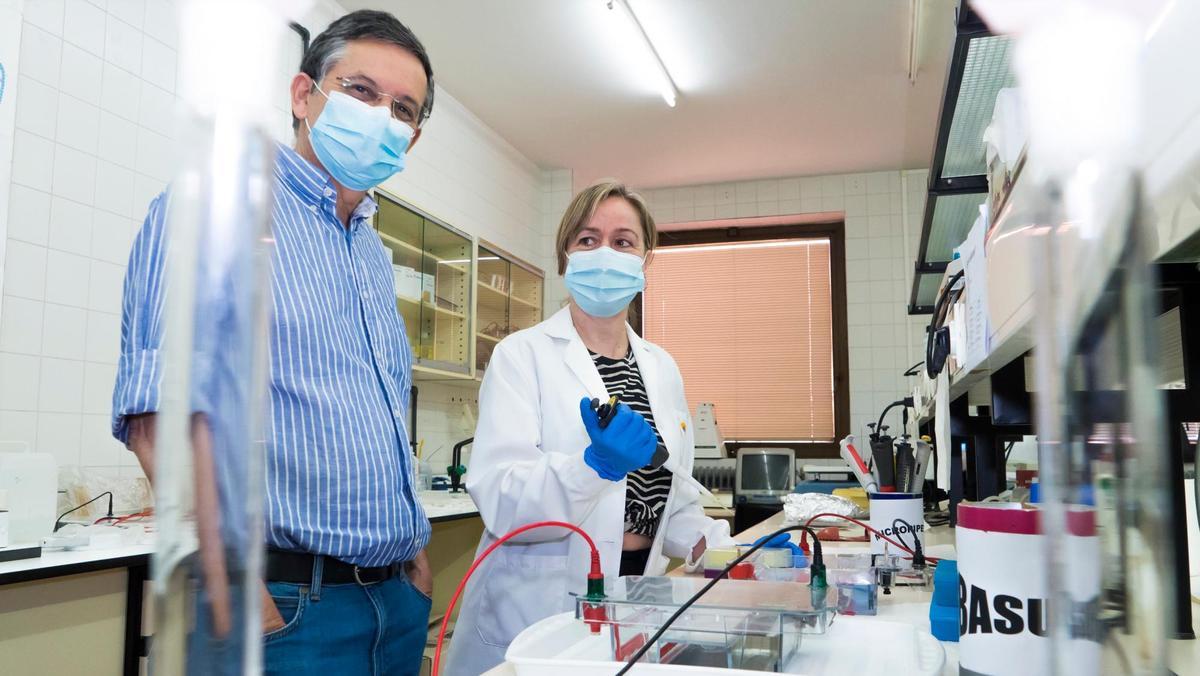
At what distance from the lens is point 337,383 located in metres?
1.09

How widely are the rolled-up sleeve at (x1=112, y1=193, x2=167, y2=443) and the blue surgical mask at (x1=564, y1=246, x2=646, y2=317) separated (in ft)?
3.09

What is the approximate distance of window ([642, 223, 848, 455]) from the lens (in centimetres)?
539

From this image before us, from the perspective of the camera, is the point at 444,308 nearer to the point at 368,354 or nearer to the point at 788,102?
the point at 788,102

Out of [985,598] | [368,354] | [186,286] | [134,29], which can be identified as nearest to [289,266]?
[368,354]

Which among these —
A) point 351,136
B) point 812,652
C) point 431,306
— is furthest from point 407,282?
point 812,652

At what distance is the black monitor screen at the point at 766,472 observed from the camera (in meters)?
4.18

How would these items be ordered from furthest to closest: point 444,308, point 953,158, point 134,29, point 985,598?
point 444,308
point 134,29
point 953,158
point 985,598

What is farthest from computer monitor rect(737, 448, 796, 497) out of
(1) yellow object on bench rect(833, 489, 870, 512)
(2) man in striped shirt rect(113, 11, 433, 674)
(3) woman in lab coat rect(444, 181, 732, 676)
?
(2) man in striped shirt rect(113, 11, 433, 674)

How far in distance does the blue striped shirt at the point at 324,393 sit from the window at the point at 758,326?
4.43 meters

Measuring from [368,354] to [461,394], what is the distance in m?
3.38

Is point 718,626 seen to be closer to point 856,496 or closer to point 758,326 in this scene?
point 856,496

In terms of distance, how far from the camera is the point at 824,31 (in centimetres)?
359

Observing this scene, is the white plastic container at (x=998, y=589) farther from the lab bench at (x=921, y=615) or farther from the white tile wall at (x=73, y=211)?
the white tile wall at (x=73, y=211)

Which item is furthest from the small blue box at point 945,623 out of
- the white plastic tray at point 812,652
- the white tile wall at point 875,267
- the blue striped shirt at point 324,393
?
the white tile wall at point 875,267
